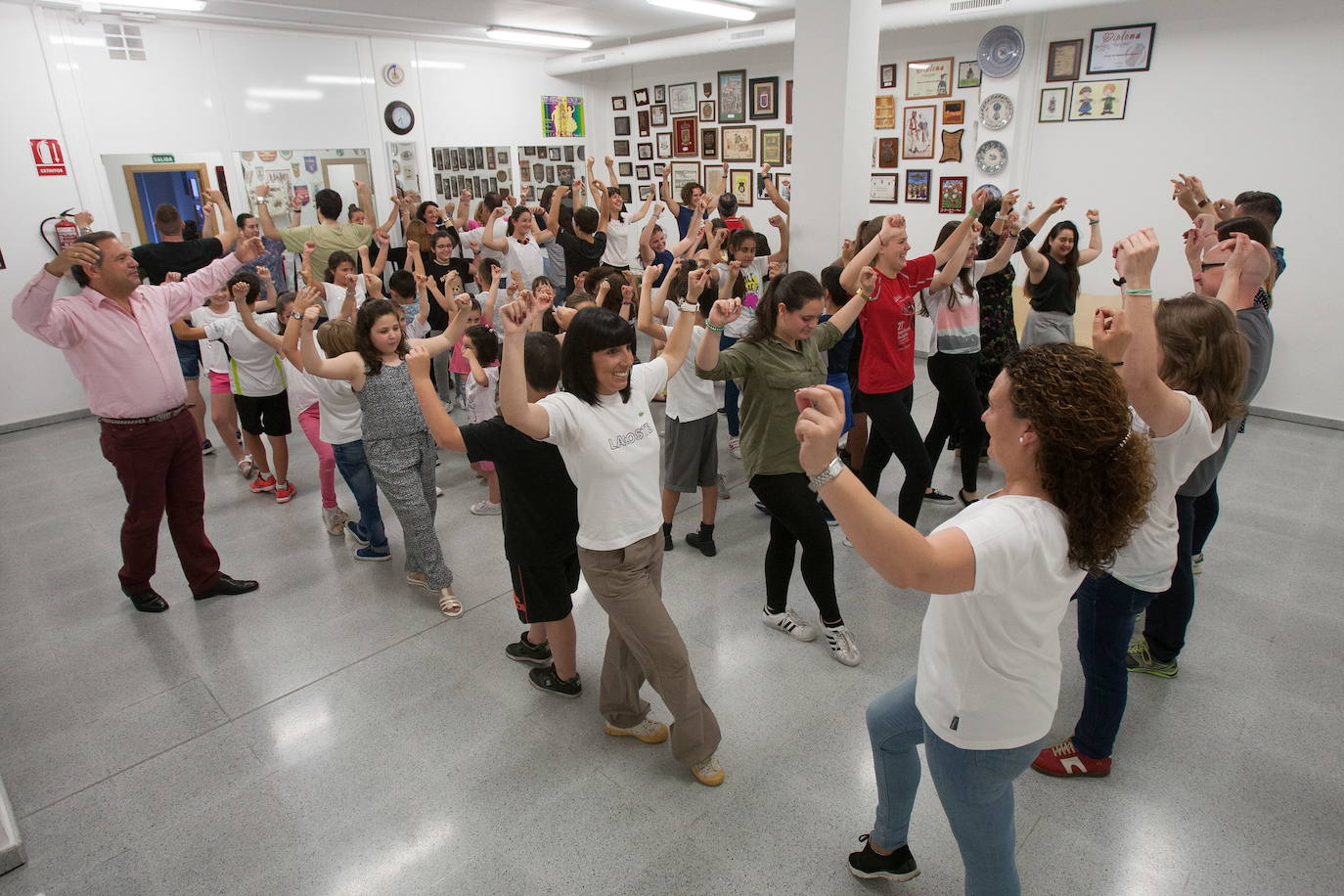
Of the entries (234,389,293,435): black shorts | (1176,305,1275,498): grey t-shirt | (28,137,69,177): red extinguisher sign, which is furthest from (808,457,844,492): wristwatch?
(28,137,69,177): red extinguisher sign

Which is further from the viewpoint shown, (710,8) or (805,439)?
(710,8)

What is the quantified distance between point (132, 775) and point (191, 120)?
23.0 feet

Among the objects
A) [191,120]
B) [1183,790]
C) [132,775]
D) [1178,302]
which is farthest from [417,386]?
[191,120]

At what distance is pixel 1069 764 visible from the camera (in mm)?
2619

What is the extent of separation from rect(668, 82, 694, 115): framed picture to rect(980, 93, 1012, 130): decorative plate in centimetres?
399

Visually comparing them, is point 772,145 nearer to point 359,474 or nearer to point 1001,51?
point 1001,51

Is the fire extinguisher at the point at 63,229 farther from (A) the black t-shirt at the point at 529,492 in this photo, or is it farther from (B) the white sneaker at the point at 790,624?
(B) the white sneaker at the point at 790,624

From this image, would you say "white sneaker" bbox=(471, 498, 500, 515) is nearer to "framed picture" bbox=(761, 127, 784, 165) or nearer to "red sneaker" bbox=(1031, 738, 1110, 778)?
"red sneaker" bbox=(1031, 738, 1110, 778)

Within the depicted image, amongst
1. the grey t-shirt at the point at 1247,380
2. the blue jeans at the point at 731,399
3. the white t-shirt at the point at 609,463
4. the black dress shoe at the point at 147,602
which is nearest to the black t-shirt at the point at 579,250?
the blue jeans at the point at 731,399

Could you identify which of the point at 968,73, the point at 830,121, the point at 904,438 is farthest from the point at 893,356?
the point at 968,73

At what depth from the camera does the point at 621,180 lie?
11312 mm

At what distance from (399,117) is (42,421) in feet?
16.2

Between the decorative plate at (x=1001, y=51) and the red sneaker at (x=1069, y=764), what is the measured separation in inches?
253

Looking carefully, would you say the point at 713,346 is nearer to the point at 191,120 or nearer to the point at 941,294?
the point at 941,294
